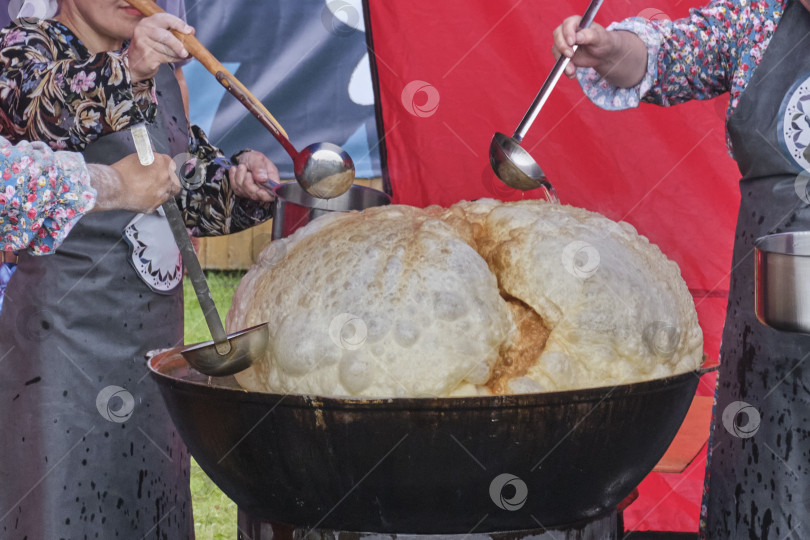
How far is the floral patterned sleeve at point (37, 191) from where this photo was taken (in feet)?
4.42

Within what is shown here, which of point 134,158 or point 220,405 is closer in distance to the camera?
point 220,405

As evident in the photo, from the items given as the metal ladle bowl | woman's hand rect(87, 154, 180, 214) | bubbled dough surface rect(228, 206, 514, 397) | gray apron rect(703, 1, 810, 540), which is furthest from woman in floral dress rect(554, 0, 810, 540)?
woman's hand rect(87, 154, 180, 214)

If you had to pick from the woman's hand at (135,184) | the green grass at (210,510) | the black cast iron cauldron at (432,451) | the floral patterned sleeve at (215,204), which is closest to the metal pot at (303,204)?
the floral patterned sleeve at (215,204)

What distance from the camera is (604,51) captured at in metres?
1.74

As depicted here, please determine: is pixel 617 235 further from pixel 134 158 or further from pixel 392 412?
pixel 134 158

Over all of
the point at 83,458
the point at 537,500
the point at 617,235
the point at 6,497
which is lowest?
the point at 6,497

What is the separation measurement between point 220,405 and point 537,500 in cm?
49

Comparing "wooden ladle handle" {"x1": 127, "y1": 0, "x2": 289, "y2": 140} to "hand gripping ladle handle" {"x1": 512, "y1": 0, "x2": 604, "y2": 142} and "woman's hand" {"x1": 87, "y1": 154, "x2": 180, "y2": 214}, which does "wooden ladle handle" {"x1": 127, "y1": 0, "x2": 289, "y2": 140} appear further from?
"hand gripping ladle handle" {"x1": 512, "y1": 0, "x2": 604, "y2": 142}

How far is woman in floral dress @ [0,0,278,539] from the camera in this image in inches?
69.4

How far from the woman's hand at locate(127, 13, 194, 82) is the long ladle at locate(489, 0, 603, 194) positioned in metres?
0.71

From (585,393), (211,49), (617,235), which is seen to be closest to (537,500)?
(585,393)

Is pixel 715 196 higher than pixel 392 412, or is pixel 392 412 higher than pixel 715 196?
pixel 715 196

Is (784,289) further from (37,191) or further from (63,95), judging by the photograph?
(63,95)

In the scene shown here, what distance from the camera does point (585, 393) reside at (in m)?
1.07
